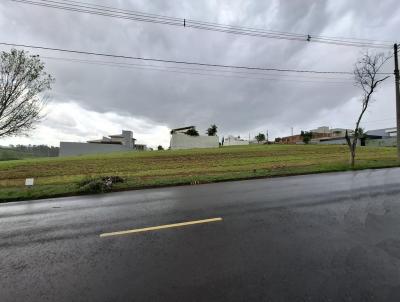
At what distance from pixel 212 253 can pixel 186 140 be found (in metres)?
63.2

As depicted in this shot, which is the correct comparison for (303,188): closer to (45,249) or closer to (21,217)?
(45,249)

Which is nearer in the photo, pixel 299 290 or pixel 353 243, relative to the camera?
pixel 299 290

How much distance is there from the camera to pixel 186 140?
67312 millimetres

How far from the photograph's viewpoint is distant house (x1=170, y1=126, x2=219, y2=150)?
66525 millimetres

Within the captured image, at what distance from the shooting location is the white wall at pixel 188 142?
6650cm

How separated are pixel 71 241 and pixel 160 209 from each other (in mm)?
2646

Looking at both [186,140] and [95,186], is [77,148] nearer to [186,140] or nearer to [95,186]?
[186,140]

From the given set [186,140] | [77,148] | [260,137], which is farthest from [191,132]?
[260,137]

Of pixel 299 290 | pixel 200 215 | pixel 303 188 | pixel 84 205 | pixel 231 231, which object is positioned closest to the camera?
pixel 299 290

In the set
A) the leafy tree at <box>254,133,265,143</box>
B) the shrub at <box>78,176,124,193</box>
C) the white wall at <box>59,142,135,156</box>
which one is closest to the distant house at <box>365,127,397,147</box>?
the leafy tree at <box>254,133,265,143</box>

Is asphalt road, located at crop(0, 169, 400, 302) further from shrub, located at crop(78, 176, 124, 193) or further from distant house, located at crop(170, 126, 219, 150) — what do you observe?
distant house, located at crop(170, 126, 219, 150)

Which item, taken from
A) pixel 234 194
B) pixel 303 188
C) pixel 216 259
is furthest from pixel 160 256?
pixel 303 188

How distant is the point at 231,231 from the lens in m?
5.36

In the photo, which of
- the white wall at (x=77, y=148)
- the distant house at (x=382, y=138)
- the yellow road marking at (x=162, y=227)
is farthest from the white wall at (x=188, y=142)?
the yellow road marking at (x=162, y=227)
